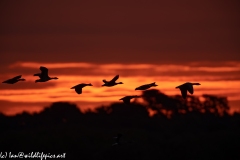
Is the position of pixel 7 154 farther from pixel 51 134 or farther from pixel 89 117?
pixel 89 117

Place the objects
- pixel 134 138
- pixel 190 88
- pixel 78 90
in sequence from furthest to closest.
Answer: pixel 134 138, pixel 78 90, pixel 190 88

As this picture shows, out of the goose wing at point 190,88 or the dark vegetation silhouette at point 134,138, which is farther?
the dark vegetation silhouette at point 134,138

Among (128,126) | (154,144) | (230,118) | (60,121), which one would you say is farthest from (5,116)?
(154,144)

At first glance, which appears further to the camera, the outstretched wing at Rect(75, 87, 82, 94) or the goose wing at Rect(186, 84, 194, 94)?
the outstretched wing at Rect(75, 87, 82, 94)

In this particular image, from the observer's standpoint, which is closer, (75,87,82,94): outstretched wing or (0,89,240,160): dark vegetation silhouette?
(75,87,82,94): outstretched wing

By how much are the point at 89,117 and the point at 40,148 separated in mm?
40776

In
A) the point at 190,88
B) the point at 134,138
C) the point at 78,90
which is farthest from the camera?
the point at 134,138

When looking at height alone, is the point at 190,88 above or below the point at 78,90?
above

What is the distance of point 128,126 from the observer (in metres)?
135

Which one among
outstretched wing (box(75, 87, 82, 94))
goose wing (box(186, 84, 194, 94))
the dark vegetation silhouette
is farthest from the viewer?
the dark vegetation silhouette

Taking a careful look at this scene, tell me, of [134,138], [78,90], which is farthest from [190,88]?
[134,138]

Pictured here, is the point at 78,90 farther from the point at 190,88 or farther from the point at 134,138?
the point at 134,138

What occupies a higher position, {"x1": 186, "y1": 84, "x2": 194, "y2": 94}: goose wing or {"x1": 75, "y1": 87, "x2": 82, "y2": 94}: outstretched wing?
{"x1": 186, "y1": 84, "x2": 194, "y2": 94}: goose wing

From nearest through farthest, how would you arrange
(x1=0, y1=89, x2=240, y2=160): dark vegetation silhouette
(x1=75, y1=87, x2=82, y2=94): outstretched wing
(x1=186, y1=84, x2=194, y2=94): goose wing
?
(x1=186, y1=84, x2=194, y2=94): goose wing
(x1=75, y1=87, x2=82, y2=94): outstretched wing
(x1=0, y1=89, x2=240, y2=160): dark vegetation silhouette
